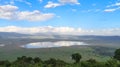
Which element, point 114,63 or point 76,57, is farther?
point 76,57

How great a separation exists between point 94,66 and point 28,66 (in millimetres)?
19000

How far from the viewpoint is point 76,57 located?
358ft

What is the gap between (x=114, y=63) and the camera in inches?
2618

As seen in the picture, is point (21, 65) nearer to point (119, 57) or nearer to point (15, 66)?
point (15, 66)

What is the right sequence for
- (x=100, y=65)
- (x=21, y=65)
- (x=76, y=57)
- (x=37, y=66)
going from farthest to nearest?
(x=76, y=57), (x=21, y=65), (x=37, y=66), (x=100, y=65)

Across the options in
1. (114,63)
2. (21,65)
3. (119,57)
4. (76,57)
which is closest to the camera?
(114,63)

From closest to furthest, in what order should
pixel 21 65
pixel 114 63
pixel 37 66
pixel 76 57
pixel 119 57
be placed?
1. pixel 114 63
2. pixel 37 66
3. pixel 21 65
4. pixel 119 57
5. pixel 76 57

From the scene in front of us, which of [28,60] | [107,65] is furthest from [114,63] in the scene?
[28,60]

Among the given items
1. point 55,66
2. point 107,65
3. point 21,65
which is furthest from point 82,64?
point 21,65

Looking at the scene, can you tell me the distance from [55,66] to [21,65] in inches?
388

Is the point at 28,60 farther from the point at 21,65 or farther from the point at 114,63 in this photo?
the point at 114,63

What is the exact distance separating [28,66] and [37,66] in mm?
3944

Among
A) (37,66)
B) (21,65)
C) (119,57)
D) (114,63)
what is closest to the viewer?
(114,63)

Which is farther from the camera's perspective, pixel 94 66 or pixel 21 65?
pixel 21 65
